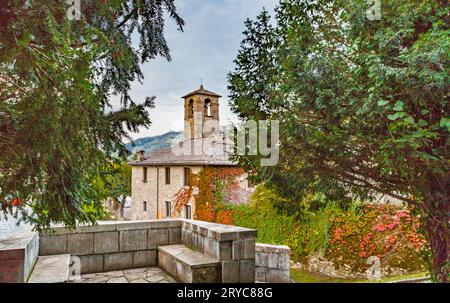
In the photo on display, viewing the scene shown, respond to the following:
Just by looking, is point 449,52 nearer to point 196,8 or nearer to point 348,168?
point 348,168

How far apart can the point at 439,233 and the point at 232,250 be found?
5.41 feet

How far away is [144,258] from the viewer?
11.1ft

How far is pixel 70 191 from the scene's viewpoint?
154cm

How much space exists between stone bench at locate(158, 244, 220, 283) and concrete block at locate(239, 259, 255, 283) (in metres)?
0.24

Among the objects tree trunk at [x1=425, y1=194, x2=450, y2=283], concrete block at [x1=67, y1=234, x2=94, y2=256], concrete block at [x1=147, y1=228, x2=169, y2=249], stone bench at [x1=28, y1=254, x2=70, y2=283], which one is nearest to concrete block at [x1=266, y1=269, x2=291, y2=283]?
concrete block at [x1=147, y1=228, x2=169, y2=249]

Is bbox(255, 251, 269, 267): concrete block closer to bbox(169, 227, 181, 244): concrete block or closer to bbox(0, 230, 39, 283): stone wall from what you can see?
bbox(169, 227, 181, 244): concrete block

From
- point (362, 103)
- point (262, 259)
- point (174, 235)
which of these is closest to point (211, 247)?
point (174, 235)

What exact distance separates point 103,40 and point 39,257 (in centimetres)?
246

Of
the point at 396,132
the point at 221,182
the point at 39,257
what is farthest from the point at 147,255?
the point at 221,182

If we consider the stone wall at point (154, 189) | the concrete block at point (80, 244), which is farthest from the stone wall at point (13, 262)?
the stone wall at point (154, 189)

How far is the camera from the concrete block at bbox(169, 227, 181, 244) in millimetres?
3551

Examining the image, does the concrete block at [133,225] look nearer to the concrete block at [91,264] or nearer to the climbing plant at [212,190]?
the concrete block at [91,264]

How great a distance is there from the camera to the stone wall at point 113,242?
9.91ft

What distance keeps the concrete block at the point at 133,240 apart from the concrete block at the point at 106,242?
6 centimetres
